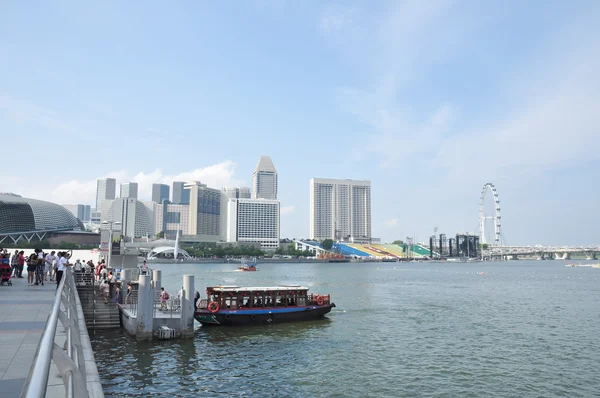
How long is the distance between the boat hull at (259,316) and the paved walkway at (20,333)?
1399 cm

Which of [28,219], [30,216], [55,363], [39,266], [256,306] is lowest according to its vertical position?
[256,306]

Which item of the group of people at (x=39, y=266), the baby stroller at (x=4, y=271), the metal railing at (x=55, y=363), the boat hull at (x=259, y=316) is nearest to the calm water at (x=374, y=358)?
the boat hull at (x=259, y=316)

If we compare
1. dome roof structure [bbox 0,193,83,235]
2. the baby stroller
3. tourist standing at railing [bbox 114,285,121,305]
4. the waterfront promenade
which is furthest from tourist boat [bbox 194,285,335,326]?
dome roof structure [bbox 0,193,83,235]

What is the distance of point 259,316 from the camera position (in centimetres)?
3769

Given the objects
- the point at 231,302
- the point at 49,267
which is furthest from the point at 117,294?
the point at 231,302

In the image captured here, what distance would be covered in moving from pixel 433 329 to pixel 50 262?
2903 cm

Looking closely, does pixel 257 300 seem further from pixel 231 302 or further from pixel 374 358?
pixel 374 358

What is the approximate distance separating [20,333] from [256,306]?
86.5 ft

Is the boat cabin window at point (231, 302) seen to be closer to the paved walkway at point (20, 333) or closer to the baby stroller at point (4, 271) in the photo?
the paved walkway at point (20, 333)

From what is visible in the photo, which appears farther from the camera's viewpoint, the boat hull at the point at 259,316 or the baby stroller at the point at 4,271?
the boat hull at the point at 259,316

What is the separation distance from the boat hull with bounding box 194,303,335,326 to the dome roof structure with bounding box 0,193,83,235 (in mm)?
148096

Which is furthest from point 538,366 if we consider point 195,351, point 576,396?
point 195,351

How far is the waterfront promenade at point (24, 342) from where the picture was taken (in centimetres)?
805

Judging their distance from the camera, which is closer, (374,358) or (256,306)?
(374,358)
